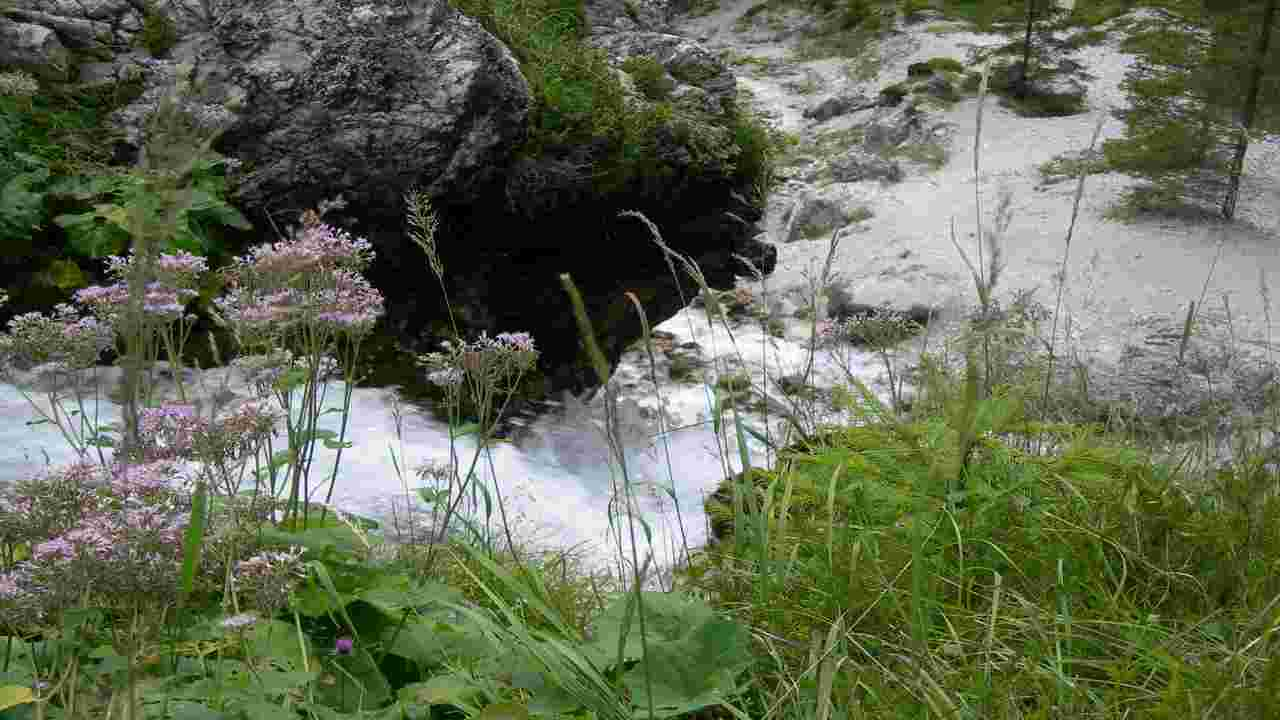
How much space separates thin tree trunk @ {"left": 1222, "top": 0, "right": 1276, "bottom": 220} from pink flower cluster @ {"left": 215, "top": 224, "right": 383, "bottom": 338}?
28.2 feet

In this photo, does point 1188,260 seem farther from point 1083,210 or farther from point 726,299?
point 726,299

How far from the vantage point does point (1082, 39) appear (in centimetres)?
1394

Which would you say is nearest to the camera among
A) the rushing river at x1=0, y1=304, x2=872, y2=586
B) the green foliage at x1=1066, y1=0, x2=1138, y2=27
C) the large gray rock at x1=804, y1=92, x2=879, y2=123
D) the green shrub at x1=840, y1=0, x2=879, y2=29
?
the rushing river at x1=0, y1=304, x2=872, y2=586

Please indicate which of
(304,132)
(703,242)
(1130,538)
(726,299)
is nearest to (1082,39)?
(703,242)

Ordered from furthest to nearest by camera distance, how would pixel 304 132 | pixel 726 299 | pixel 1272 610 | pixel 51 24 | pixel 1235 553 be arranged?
pixel 726 299, pixel 304 132, pixel 51 24, pixel 1235 553, pixel 1272 610

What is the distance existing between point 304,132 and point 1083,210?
6.91m

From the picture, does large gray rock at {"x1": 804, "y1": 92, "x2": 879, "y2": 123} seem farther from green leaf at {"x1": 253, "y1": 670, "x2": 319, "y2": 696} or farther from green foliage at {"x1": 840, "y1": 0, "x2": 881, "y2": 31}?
green leaf at {"x1": 253, "y1": 670, "x2": 319, "y2": 696}

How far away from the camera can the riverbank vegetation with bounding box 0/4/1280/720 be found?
1.33m

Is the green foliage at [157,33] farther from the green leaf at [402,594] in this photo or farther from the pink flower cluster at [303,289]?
the green leaf at [402,594]

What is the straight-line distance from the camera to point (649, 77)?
Result: 27.0ft

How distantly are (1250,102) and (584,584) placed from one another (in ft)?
28.0

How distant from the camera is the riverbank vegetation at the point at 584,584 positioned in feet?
4.36

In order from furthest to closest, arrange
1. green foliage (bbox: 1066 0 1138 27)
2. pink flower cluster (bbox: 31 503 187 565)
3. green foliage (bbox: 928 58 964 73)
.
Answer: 1. green foliage (bbox: 1066 0 1138 27)
2. green foliage (bbox: 928 58 964 73)
3. pink flower cluster (bbox: 31 503 187 565)

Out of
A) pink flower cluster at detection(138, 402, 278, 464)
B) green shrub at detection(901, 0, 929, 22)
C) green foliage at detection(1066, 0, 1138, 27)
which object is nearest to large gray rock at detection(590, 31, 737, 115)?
pink flower cluster at detection(138, 402, 278, 464)
